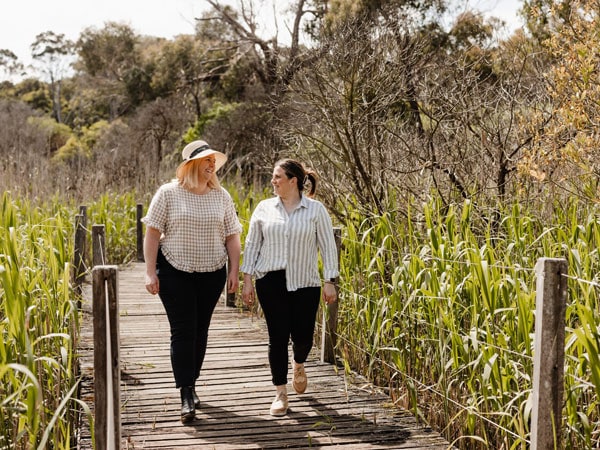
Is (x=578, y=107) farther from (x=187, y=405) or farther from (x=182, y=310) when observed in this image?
(x=187, y=405)

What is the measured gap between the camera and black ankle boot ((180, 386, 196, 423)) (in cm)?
407

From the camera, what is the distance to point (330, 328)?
207 inches

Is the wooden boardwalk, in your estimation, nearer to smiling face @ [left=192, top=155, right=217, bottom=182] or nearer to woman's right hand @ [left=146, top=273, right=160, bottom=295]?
woman's right hand @ [left=146, top=273, right=160, bottom=295]

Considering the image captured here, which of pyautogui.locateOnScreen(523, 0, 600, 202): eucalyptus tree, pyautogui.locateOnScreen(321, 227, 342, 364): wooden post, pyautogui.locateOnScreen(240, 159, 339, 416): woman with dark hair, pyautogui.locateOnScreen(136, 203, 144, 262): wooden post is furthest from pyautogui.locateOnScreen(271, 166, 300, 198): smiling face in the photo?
pyautogui.locateOnScreen(136, 203, 144, 262): wooden post

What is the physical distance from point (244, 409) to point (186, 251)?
999mm

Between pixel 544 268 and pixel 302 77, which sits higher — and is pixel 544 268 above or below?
below

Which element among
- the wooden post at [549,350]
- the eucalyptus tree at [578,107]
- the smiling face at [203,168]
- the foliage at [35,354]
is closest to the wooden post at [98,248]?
the foliage at [35,354]

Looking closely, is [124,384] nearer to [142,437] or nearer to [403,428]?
[142,437]

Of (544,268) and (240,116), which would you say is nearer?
(544,268)

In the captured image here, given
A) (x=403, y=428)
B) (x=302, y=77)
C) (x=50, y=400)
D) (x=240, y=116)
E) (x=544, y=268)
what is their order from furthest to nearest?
(x=240, y=116)
(x=302, y=77)
(x=403, y=428)
(x=50, y=400)
(x=544, y=268)

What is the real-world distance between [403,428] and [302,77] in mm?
4276

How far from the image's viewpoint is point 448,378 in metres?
3.77

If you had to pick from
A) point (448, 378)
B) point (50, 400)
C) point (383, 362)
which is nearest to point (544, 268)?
point (448, 378)

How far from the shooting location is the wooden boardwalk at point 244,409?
3826 mm
